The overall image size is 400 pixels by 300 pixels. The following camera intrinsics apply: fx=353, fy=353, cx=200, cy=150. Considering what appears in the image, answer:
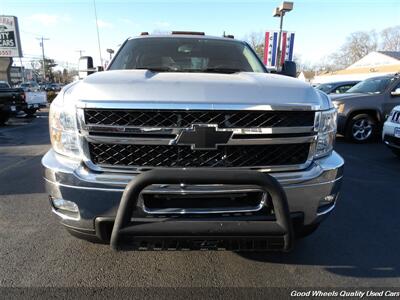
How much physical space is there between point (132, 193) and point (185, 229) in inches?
15.6

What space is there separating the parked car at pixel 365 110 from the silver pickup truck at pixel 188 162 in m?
7.35

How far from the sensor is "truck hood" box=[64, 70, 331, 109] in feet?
7.41

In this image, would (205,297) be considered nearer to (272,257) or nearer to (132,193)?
(272,257)

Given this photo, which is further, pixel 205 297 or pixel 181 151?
pixel 205 297

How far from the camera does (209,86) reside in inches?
93.2

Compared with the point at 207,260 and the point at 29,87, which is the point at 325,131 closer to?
the point at 207,260

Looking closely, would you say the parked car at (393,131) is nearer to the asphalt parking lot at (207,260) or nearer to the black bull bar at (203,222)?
the asphalt parking lot at (207,260)

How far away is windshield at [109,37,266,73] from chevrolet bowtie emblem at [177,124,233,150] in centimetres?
134

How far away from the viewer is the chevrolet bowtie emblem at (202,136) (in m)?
2.25

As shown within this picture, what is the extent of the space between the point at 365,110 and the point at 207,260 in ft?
25.8

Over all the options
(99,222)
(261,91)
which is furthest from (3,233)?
(261,91)

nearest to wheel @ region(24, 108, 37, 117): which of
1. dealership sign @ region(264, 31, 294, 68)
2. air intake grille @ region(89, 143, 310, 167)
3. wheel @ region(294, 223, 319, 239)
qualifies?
dealership sign @ region(264, 31, 294, 68)

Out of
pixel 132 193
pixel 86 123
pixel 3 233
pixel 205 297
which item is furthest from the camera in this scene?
pixel 3 233

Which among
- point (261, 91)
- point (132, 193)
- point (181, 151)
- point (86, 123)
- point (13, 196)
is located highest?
point (261, 91)
